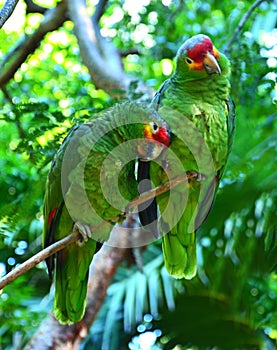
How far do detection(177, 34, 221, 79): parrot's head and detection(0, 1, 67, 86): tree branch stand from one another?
120cm

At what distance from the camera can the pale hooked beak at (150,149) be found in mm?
1953

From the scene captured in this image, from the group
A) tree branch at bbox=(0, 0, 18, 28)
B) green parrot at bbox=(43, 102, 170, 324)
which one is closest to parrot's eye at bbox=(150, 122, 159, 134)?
green parrot at bbox=(43, 102, 170, 324)

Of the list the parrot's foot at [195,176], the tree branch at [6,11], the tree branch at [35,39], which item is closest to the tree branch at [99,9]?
the tree branch at [35,39]

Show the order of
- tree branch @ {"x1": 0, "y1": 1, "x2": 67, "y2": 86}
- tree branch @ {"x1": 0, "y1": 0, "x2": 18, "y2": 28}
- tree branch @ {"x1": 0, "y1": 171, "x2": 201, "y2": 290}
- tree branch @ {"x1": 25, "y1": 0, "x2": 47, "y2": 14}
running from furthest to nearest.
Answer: tree branch @ {"x1": 25, "y1": 0, "x2": 47, "y2": 14} → tree branch @ {"x1": 0, "y1": 1, "x2": 67, "y2": 86} → tree branch @ {"x1": 0, "y1": 171, "x2": 201, "y2": 290} → tree branch @ {"x1": 0, "y1": 0, "x2": 18, "y2": 28}

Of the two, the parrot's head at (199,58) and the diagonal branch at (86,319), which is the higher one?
the parrot's head at (199,58)

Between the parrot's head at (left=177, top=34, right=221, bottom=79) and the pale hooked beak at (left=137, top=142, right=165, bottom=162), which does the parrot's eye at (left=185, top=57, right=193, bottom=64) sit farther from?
the pale hooked beak at (left=137, top=142, right=165, bottom=162)

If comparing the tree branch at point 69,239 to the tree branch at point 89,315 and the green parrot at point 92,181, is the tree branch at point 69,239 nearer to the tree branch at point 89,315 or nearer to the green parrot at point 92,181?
the green parrot at point 92,181

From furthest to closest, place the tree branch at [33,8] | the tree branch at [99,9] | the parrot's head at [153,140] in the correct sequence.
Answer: the tree branch at [99,9] < the tree branch at [33,8] < the parrot's head at [153,140]

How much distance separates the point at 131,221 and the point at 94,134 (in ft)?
2.90

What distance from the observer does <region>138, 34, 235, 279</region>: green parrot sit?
206 centimetres

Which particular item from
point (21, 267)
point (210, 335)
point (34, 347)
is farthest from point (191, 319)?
point (21, 267)

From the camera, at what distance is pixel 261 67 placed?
2.50 metres

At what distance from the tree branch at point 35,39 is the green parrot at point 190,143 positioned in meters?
1.11

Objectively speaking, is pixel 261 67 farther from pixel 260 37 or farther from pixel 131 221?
pixel 131 221
